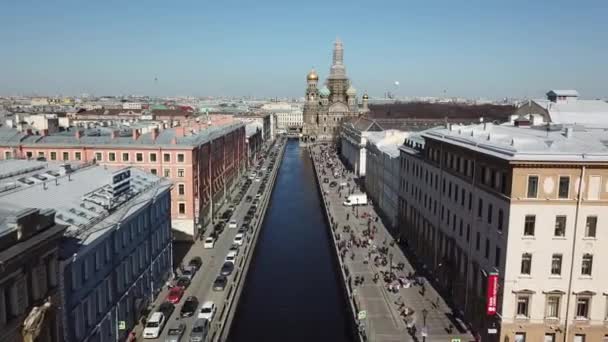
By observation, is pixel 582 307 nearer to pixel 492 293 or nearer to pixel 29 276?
pixel 492 293

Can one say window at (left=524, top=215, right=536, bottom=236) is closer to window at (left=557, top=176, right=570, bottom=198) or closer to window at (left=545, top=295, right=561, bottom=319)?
window at (left=557, top=176, right=570, bottom=198)

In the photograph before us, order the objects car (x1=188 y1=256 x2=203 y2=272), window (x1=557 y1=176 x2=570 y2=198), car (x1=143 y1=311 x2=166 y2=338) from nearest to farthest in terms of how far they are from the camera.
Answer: window (x1=557 y1=176 x2=570 y2=198) < car (x1=143 y1=311 x2=166 y2=338) < car (x1=188 y1=256 x2=203 y2=272)

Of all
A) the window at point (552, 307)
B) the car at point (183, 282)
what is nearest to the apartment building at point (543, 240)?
the window at point (552, 307)

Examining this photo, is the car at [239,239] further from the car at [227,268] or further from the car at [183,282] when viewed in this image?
the car at [183,282]

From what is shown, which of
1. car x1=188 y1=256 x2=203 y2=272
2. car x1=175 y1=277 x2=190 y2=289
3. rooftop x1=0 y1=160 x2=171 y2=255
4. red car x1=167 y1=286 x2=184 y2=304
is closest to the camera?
rooftop x1=0 y1=160 x2=171 y2=255

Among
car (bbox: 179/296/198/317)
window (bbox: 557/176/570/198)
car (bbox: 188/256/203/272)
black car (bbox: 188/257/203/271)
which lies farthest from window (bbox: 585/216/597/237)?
black car (bbox: 188/257/203/271)

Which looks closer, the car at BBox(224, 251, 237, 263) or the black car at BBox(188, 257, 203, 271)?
the black car at BBox(188, 257, 203, 271)
